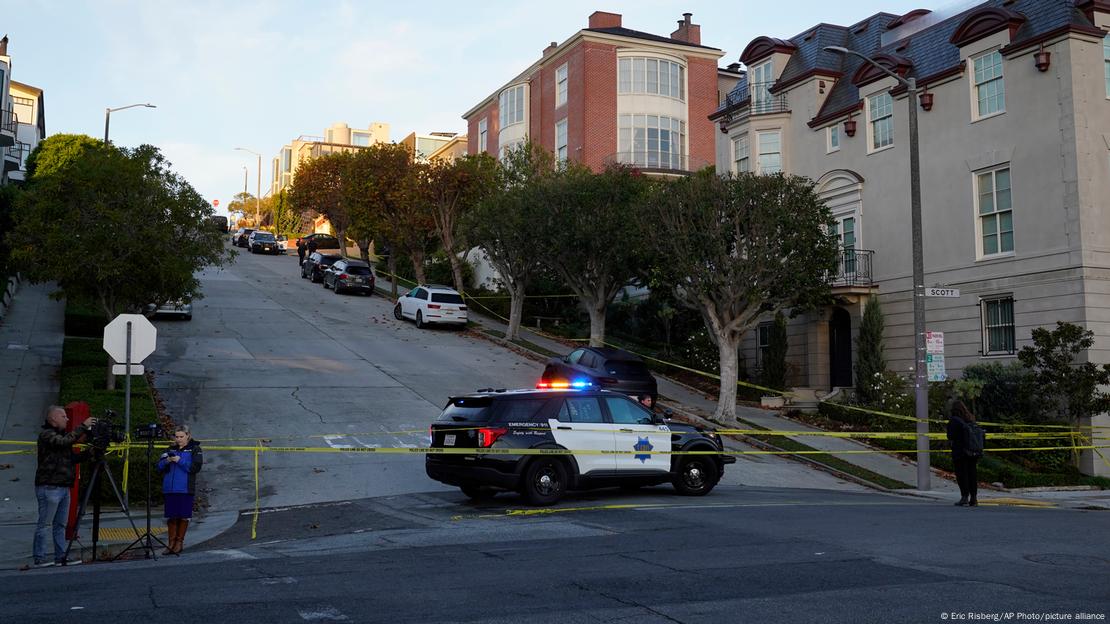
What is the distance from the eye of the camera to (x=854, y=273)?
97.4 ft

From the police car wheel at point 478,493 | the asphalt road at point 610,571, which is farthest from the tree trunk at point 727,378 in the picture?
the asphalt road at point 610,571

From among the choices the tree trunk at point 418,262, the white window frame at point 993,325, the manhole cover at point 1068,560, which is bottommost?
the manhole cover at point 1068,560

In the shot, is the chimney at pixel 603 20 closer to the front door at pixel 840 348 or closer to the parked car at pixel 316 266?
the parked car at pixel 316 266

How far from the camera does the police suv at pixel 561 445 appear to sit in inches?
544

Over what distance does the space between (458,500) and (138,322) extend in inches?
214

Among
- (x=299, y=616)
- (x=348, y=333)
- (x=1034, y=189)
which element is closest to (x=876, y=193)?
(x=1034, y=189)

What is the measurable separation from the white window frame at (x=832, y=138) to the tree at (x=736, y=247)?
603cm

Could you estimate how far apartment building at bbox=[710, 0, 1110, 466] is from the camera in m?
23.9

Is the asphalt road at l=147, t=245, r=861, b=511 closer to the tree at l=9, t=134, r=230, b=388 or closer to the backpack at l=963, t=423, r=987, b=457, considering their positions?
the tree at l=9, t=134, r=230, b=388

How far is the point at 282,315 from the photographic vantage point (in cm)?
3934

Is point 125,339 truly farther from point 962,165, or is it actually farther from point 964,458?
point 962,165

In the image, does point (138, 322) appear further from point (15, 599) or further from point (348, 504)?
point (15, 599)

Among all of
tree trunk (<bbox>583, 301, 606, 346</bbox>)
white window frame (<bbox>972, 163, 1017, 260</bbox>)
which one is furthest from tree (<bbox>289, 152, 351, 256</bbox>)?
white window frame (<bbox>972, 163, 1017, 260</bbox>)

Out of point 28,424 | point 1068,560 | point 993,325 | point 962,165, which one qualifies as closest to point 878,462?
point 993,325
